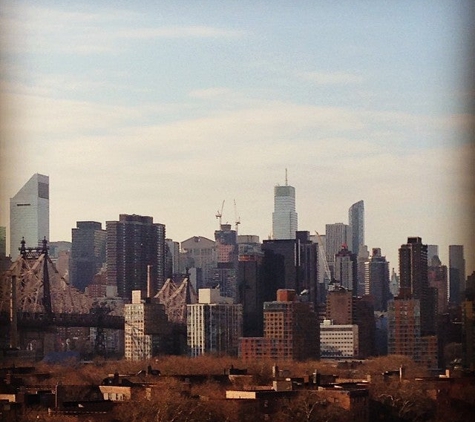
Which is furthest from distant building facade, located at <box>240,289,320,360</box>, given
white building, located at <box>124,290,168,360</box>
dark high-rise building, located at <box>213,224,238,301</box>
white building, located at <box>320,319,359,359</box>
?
dark high-rise building, located at <box>213,224,238,301</box>

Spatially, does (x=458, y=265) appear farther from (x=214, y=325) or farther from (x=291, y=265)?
(x=291, y=265)

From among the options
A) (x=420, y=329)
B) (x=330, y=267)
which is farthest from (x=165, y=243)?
(x=420, y=329)

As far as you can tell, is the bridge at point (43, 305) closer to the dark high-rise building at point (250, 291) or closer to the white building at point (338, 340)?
the dark high-rise building at point (250, 291)

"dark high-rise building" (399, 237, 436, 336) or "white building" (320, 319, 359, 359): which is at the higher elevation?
"dark high-rise building" (399, 237, 436, 336)

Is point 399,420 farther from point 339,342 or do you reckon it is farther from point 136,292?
point 136,292

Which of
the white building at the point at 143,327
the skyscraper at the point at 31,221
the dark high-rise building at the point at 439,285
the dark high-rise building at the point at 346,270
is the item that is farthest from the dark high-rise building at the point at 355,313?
the dark high-rise building at the point at 439,285

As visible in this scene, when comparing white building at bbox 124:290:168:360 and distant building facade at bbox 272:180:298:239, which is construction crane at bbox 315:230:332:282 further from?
white building at bbox 124:290:168:360
